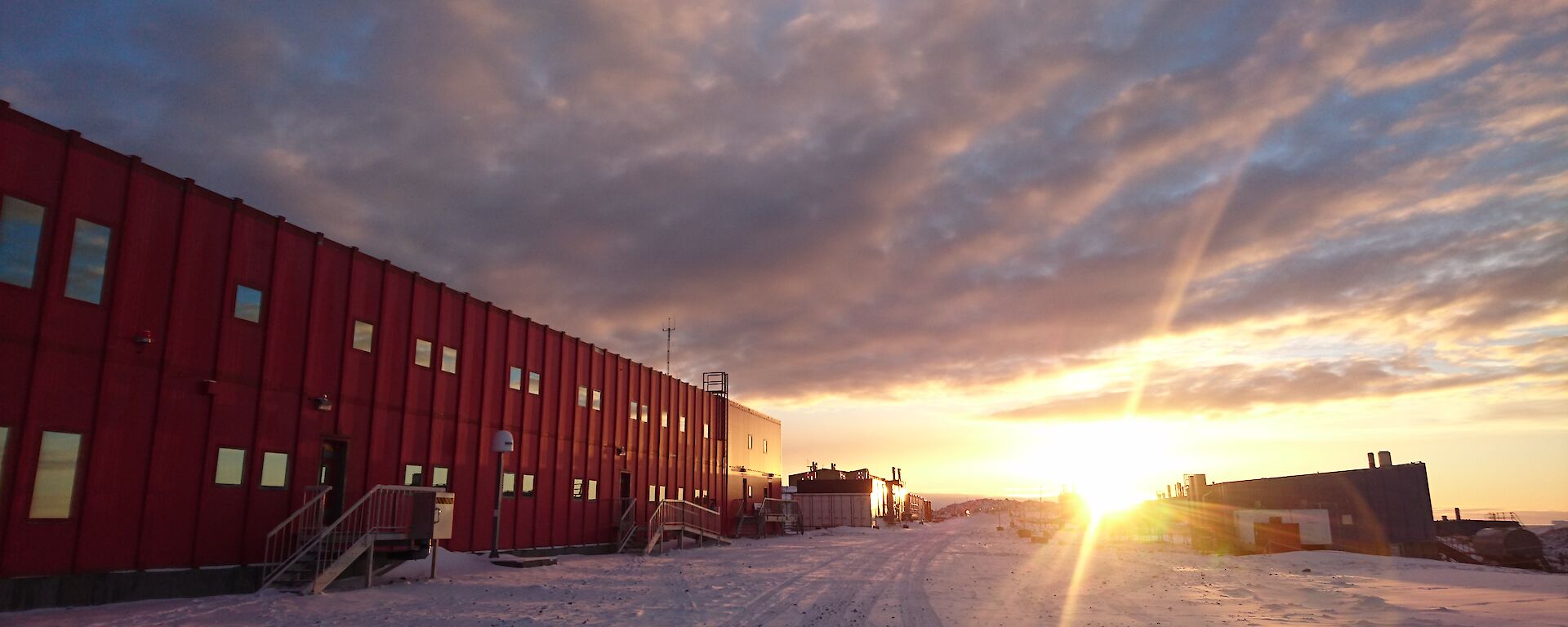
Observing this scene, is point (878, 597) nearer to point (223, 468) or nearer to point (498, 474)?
point (498, 474)

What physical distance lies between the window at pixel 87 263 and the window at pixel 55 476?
2.55 meters

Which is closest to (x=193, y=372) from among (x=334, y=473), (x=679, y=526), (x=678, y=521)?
(x=334, y=473)

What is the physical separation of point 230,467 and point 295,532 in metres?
2.07

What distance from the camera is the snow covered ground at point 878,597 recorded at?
1485cm

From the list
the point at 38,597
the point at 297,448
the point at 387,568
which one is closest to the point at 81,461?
the point at 38,597

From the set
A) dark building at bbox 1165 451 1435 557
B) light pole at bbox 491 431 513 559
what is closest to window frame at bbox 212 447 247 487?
light pole at bbox 491 431 513 559

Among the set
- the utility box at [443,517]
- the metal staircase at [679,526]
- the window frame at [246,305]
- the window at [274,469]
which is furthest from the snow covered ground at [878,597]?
the window frame at [246,305]

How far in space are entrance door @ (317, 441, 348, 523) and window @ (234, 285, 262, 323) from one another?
3574 millimetres

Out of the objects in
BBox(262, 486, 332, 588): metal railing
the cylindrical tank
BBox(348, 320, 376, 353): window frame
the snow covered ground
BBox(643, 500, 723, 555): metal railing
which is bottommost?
the cylindrical tank

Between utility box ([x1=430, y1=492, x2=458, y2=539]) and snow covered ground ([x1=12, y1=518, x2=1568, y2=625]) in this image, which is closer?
snow covered ground ([x1=12, y1=518, x2=1568, y2=625])

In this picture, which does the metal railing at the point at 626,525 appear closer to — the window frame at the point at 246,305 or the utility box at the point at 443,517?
the utility box at the point at 443,517

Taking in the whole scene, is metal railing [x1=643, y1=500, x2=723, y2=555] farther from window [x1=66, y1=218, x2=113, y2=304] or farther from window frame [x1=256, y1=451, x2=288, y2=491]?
window [x1=66, y1=218, x2=113, y2=304]

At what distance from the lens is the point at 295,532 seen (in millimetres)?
18406

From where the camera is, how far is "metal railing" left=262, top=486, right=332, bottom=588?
688 inches
